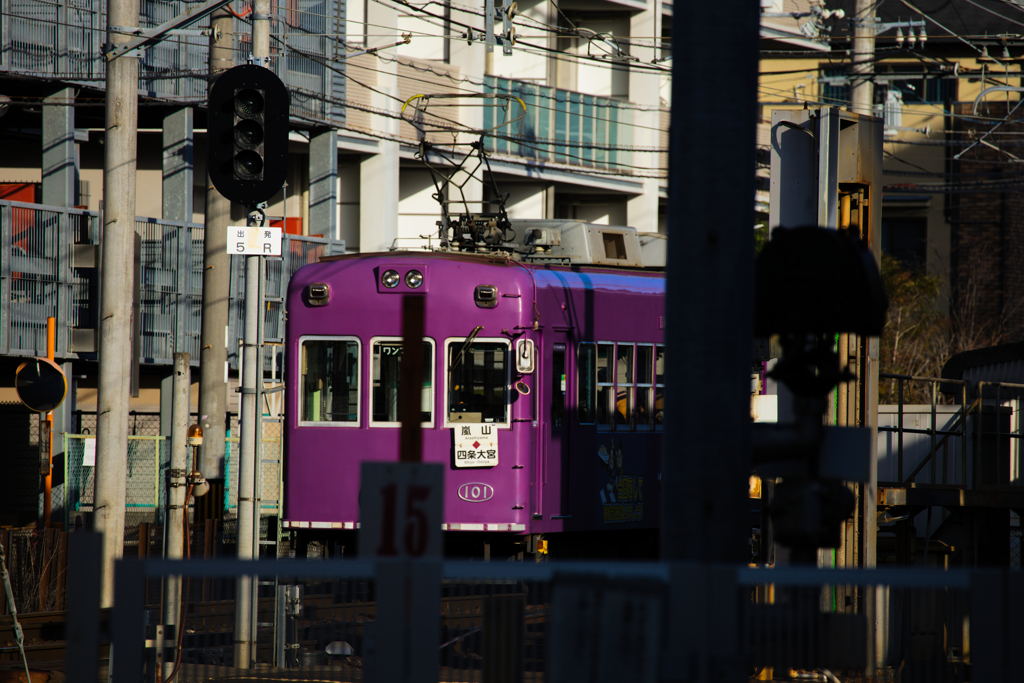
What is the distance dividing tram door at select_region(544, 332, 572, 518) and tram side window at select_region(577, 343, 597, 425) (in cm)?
27

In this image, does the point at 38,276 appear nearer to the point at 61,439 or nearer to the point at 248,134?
the point at 61,439

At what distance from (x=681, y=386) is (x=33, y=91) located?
20.4 meters

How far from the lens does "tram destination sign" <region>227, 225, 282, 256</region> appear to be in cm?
1095

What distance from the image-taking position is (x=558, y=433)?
523 inches

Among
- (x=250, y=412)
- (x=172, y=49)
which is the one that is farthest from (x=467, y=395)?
(x=172, y=49)

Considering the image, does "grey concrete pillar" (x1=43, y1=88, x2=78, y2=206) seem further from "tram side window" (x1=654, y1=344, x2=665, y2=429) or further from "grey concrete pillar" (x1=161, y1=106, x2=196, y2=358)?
"tram side window" (x1=654, y1=344, x2=665, y2=429)

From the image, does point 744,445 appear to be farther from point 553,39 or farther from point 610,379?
point 553,39

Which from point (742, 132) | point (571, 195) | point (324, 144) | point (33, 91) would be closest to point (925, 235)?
point (571, 195)

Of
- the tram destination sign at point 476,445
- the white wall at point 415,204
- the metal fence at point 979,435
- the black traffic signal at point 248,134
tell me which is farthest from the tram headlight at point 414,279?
the white wall at point 415,204

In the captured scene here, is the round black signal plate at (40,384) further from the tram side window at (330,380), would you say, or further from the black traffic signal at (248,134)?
the black traffic signal at (248,134)

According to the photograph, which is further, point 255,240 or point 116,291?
point 116,291

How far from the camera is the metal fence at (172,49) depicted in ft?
70.2

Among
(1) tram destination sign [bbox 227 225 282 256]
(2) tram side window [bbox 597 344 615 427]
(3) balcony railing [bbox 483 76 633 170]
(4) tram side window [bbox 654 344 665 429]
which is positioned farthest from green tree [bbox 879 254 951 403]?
(1) tram destination sign [bbox 227 225 282 256]

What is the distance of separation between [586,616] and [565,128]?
2778 cm
